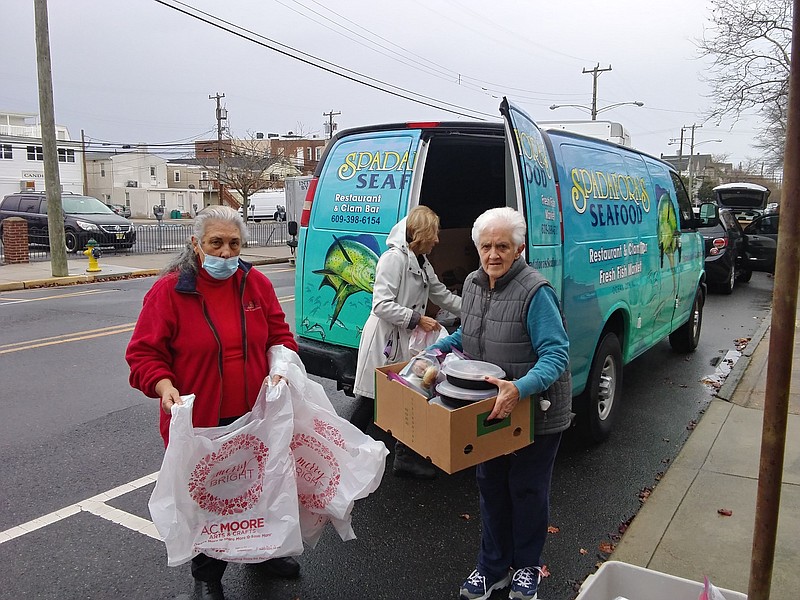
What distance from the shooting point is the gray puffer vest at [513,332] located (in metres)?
2.83

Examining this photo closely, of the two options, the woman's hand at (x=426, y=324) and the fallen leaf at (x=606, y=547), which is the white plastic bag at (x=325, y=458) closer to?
the woman's hand at (x=426, y=324)

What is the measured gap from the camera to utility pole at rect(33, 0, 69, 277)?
45.5ft

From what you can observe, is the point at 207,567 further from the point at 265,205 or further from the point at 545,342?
the point at 265,205

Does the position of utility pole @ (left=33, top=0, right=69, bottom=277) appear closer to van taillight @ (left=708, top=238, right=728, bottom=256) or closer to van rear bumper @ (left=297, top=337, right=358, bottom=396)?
van rear bumper @ (left=297, top=337, right=358, bottom=396)

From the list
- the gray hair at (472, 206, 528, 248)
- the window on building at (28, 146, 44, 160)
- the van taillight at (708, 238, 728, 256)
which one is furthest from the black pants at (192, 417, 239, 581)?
the window on building at (28, 146, 44, 160)

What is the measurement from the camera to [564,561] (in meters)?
3.46

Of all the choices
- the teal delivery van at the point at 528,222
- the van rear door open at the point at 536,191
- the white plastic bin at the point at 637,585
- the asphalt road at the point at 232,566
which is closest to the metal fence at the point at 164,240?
the asphalt road at the point at 232,566

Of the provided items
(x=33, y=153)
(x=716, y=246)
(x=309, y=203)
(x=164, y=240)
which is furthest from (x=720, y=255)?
(x=33, y=153)

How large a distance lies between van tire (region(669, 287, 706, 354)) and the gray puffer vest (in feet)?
18.5

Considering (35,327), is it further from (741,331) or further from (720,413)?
(741,331)

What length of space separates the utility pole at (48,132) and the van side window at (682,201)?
40.6 feet

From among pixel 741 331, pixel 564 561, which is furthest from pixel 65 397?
pixel 741 331

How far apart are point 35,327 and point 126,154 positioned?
75.7 metres

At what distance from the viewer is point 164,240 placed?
26.5 meters
